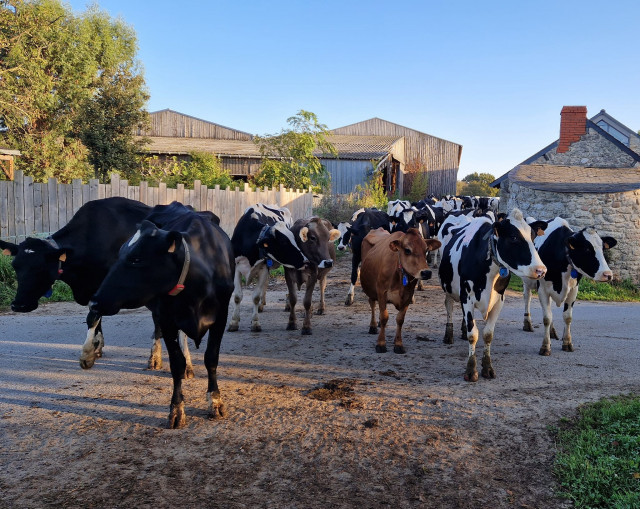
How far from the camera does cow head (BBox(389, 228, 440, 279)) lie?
20.3ft

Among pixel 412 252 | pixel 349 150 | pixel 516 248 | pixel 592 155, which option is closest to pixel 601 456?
pixel 516 248

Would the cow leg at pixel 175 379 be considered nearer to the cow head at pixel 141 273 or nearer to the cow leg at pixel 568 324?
the cow head at pixel 141 273

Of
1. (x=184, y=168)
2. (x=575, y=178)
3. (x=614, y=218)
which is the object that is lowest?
(x=614, y=218)

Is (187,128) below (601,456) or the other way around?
the other way around

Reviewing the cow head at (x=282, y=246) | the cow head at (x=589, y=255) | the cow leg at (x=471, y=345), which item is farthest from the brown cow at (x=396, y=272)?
the cow head at (x=589, y=255)

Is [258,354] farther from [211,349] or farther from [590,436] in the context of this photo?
[590,436]

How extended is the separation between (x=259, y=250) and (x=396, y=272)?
6.99ft

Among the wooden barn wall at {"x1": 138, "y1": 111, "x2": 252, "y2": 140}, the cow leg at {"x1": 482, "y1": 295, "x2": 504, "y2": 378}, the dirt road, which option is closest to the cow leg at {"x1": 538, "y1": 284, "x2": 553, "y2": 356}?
the dirt road

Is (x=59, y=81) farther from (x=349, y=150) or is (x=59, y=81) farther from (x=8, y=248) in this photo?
(x=8, y=248)

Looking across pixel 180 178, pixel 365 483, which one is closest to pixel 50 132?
pixel 180 178

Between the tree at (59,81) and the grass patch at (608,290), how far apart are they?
66.9 ft

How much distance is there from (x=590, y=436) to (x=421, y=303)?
6231mm

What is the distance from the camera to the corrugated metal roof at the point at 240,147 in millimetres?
27438

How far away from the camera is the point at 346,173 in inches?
1168
